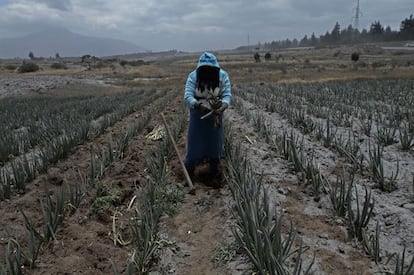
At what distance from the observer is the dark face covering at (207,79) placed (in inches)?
157

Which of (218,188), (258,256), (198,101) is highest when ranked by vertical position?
(198,101)

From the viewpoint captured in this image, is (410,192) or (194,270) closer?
(194,270)

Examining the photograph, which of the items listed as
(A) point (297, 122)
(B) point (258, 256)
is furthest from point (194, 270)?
(A) point (297, 122)

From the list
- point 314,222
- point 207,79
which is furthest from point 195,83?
point 314,222

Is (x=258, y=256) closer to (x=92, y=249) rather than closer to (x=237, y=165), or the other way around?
(x=92, y=249)

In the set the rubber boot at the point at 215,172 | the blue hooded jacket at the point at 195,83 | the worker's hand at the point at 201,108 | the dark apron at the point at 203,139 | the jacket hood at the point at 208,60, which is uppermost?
the jacket hood at the point at 208,60

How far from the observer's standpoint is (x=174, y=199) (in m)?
3.66

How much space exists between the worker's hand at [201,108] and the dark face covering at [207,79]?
0.21 metres

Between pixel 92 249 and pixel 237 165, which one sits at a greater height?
pixel 237 165

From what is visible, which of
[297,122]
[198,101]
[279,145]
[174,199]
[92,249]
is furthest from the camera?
[297,122]

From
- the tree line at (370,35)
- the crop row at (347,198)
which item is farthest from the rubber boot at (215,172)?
the tree line at (370,35)

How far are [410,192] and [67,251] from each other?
9.59 feet

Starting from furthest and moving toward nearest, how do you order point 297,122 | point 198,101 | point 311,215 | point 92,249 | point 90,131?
point 297,122 < point 90,131 < point 198,101 < point 311,215 < point 92,249

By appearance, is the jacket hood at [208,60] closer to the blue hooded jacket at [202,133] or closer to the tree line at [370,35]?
the blue hooded jacket at [202,133]
